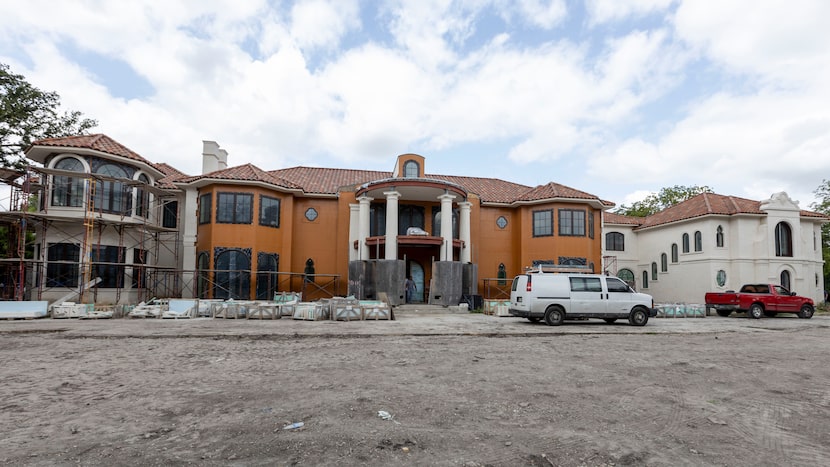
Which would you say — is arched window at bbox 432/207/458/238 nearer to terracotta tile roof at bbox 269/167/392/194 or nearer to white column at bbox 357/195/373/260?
white column at bbox 357/195/373/260

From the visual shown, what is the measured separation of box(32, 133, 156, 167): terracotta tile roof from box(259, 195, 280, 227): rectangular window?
5610 mm

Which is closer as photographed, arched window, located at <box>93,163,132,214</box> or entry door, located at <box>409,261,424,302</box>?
arched window, located at <box>93,163,132,214</box>

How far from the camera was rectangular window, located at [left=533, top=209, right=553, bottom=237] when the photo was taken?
25891 millimetres

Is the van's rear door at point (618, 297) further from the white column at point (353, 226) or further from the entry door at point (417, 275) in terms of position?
the white column at point (353, 226)

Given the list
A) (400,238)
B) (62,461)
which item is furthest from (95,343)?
(400,238)

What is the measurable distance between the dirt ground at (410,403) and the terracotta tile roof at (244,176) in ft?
41.7

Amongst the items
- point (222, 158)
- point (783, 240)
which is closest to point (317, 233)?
point (222, 158)

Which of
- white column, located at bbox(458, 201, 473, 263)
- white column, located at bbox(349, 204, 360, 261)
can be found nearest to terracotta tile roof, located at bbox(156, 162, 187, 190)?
white column, located at bbox(349, 204, 360, 261)

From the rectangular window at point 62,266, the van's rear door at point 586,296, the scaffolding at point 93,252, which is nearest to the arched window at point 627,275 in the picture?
the van's rear door at point 586,296

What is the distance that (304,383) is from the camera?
21.2 feet

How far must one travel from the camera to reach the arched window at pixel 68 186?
1969 cm

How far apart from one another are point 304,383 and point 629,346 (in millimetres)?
7847

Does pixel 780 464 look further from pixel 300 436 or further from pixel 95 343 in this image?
pixel 95 343

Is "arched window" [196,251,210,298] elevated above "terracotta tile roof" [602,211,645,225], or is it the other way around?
"terracotta tile roof" [602,211,645,225]
